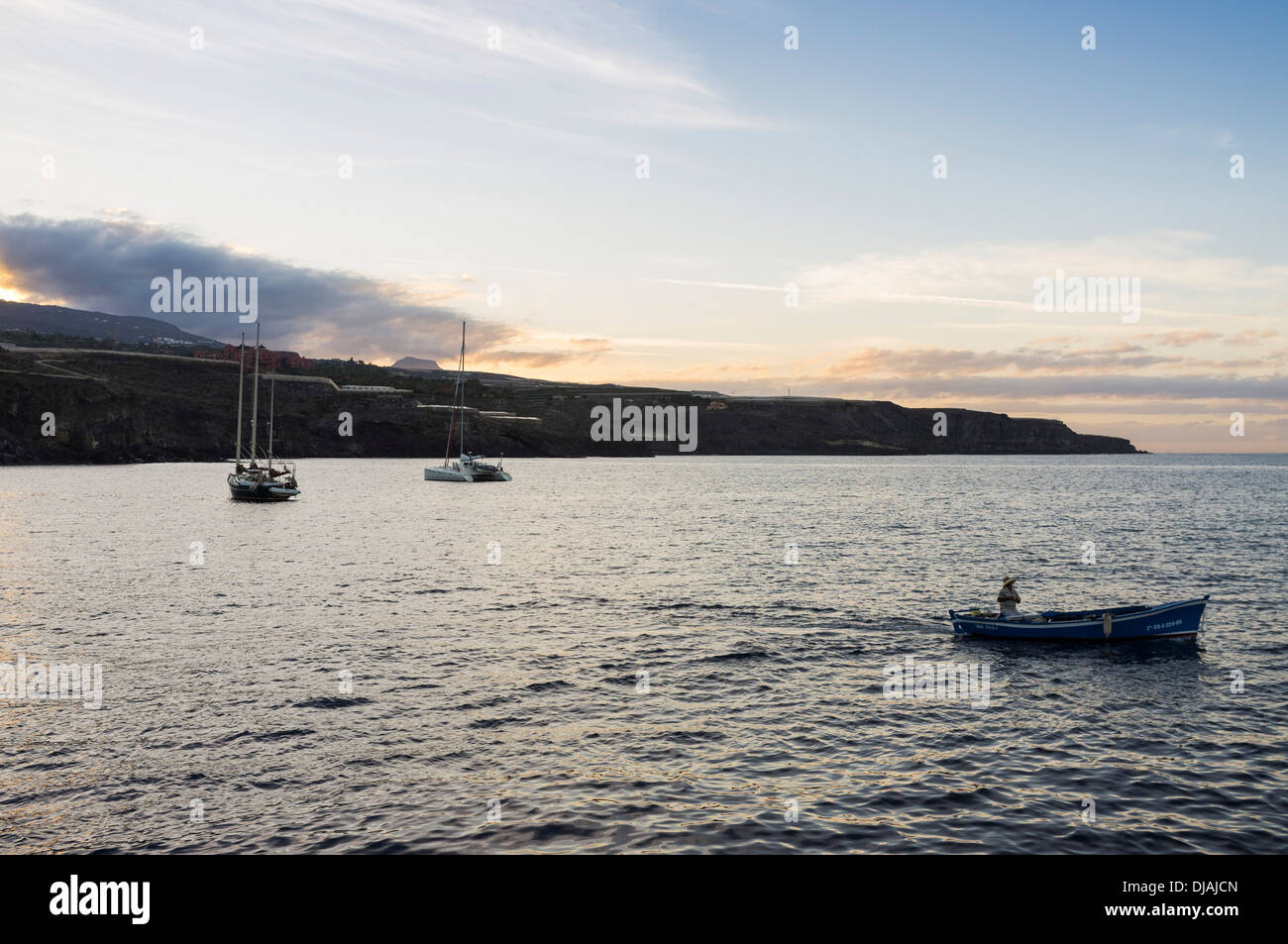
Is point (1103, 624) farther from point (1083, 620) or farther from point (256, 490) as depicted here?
point (256, 490)

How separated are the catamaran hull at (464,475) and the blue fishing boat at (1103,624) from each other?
128402 mm

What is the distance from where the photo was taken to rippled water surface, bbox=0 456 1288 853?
1842cm

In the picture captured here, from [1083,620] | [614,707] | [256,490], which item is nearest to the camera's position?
[614,707]

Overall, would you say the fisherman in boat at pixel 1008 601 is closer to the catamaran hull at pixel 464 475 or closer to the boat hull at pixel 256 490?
the boat hull at pixel 256 490

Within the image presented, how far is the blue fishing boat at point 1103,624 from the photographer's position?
1438 inches

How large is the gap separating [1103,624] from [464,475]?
433 feet

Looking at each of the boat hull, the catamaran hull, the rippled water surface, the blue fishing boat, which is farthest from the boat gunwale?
the catamaran hull

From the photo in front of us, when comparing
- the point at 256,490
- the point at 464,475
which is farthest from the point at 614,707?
the point at 464,475

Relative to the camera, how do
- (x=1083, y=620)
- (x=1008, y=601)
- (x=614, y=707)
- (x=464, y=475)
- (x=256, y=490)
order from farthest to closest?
1. (x=464, y=475)
2. (x=256, y=490)
3. (x=1008, y=601)
4. (x=1083, y=620)
5. (x=614, y=707)

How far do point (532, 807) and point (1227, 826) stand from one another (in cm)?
1530

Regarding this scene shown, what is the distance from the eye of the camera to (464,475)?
6181 inches

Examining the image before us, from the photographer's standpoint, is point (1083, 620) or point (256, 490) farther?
point (256, 490)

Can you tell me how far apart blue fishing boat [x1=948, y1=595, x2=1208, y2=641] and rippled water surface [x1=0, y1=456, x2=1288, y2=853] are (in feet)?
2.38
